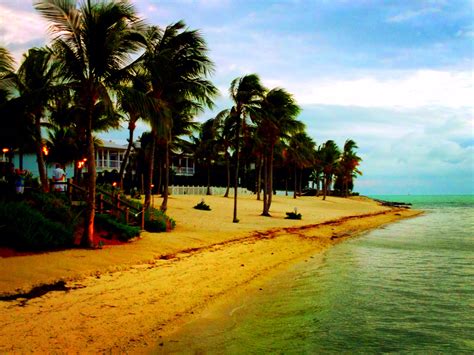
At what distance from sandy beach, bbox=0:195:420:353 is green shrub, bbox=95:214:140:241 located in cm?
39

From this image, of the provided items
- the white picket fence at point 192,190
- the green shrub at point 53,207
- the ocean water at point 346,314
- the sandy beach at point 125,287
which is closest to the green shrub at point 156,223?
the sandy beach at point 125,287

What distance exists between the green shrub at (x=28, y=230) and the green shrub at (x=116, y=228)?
1985 millimetres

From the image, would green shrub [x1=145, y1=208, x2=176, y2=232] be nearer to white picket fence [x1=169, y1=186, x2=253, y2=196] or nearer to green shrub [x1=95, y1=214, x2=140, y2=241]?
green shrub [x1=95, y1=214, x2=140, y2=241]

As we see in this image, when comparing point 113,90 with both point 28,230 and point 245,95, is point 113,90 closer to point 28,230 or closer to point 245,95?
point 28,230

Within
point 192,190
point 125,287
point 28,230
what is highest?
point 192,190

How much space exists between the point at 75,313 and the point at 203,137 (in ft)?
144

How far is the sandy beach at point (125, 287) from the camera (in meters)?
6.44

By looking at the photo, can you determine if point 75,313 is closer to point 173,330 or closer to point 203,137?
point 173,330

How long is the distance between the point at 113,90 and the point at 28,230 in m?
4.56

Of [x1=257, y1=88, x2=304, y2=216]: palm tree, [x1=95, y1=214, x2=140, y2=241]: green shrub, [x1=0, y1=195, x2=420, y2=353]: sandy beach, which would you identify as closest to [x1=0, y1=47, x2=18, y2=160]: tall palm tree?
[x1=95, y1=214, x2=140, y2=241]: green shrub

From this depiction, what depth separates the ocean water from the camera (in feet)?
23.0

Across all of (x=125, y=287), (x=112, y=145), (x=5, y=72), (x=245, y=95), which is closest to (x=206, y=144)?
(x=112, y=145)

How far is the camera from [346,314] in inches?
352

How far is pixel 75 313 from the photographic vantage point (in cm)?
734
